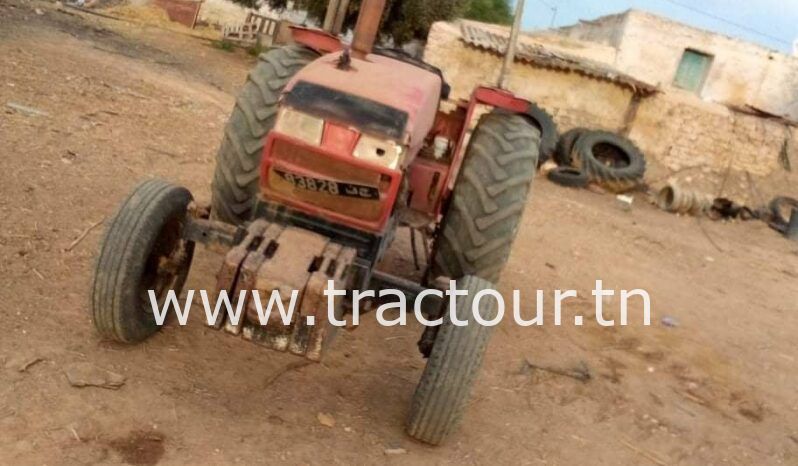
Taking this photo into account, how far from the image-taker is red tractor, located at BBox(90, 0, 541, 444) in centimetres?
324

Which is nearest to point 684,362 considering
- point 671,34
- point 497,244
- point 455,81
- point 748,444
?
point 748,444

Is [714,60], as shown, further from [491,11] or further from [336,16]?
[336,16]

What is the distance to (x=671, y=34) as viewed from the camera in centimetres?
2566

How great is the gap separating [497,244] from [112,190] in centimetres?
310

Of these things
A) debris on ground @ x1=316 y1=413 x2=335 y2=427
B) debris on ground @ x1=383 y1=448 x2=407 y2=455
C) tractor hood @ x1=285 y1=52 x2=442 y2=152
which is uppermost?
tractor hood @ x1=285 y1=52 x2=442 y2=152

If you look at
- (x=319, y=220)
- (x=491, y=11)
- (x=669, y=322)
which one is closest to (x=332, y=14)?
(x=319, y=220)

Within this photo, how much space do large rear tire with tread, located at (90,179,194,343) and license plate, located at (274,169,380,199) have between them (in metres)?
0.58

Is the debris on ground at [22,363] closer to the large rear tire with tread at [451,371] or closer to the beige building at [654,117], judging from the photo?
the large rear tire with tread at [451,371]

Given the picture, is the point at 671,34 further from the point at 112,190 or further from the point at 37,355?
the point at 37,355

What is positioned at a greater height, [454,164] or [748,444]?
[454,164]

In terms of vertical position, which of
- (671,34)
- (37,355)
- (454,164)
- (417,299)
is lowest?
(37,355)

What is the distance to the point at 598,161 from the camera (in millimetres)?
15203

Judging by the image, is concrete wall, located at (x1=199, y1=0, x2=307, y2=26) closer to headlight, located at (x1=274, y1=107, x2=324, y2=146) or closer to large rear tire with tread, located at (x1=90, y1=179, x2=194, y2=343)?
large rear tire with tread, located at (x1=90, y1=179, x2=194, y2=343)
